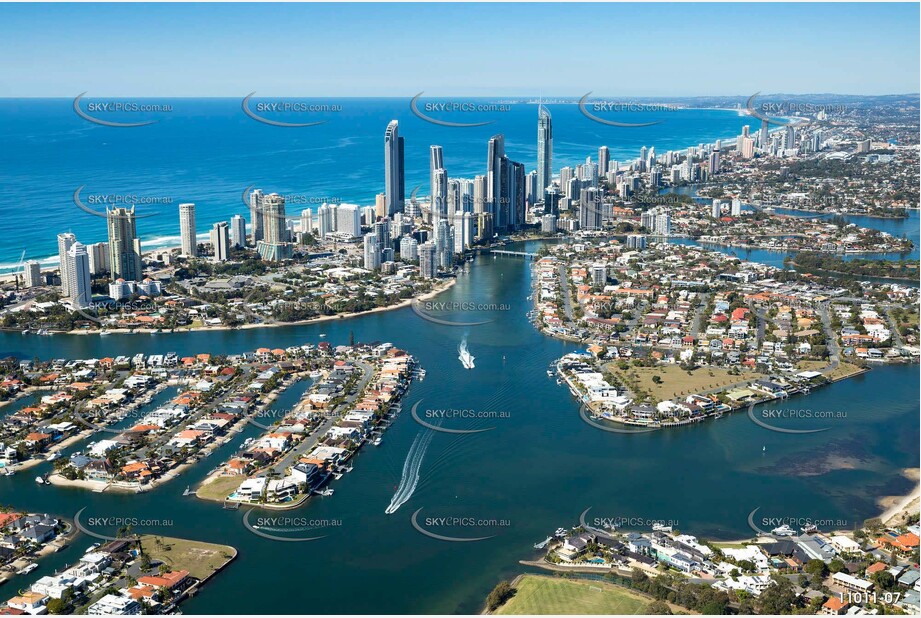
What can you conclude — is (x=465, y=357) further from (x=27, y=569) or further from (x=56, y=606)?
(x=56, y=606)

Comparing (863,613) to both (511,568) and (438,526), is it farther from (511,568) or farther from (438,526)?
(438,526)

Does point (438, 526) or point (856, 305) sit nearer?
point (438, 526)

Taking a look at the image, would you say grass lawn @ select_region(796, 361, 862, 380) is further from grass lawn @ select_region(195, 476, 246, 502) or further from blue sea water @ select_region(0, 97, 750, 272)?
blue sea water @ select_region(0, 97, 750, 272)

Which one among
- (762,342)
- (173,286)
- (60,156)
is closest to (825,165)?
(762,342)

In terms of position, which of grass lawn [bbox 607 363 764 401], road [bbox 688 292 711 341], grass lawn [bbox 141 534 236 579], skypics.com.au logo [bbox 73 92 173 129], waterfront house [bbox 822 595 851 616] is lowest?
grass lawn [bbox 141 534 236 579]

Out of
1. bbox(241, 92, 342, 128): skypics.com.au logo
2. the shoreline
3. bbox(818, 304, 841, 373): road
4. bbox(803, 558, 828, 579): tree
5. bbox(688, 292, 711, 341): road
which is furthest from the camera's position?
bbox(241, 92, 342, 128): skypics.com.au logo

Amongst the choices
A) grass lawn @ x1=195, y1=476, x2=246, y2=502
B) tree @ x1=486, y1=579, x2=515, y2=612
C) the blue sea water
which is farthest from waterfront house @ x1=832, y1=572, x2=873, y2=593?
the blue sea water

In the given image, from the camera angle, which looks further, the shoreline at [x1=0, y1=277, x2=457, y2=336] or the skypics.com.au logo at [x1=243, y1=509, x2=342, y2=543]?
the shoreline at [x1=0, y1=277, x2=457, y2=336]
